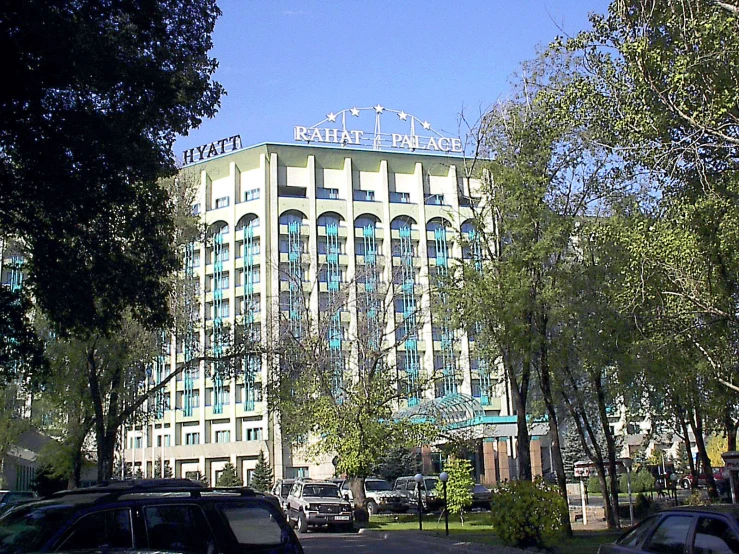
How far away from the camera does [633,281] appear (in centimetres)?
1650

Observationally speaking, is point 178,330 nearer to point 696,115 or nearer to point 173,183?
point 173,183

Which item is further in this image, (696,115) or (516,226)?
(516,226)

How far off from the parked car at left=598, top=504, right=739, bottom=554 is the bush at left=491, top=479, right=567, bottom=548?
754 centimetres

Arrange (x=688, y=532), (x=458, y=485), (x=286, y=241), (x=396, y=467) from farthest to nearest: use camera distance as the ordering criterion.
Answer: (x=286, y=241) < (x=396, y=467) < (x=458, y=485) < (x=688, y=532)

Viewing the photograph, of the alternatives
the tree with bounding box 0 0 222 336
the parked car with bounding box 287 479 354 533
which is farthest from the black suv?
the parked car with bounding box 287 479 354 533

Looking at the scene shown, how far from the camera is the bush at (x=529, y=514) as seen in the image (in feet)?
55.8

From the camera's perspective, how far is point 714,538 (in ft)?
26.1

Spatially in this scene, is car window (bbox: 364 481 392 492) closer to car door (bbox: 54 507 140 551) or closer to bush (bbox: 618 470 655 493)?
bush (bbox: 618 470 655 493)

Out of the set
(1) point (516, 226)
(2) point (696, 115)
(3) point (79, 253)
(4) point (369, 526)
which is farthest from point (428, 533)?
(2) point (696, 115)

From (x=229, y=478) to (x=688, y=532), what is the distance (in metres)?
59.2

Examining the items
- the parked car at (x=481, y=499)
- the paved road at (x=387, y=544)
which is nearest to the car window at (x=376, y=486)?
the parked car at (x=481, y=499)

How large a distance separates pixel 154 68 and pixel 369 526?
21.4 metres

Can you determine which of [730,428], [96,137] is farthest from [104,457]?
[730,428]

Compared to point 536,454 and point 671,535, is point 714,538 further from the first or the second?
point 536,454
